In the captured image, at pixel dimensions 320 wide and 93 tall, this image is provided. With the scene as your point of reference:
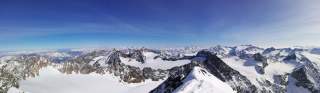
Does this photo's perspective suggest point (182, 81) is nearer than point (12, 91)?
Answer: Yes

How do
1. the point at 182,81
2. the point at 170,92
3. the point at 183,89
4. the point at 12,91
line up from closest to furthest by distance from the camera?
the point at 183,89 < the point at 170,92 < the point at 182,81 < the point at 12,91

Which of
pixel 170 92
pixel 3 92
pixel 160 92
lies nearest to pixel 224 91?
pixel 170 92

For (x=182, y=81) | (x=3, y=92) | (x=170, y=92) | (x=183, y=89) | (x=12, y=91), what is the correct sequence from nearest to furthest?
1. (x=183, y=89)
2. (x=170, y=92)
3. (x=182, y=81)
4. (x=3, y=92)
5. (x=12, y=91)

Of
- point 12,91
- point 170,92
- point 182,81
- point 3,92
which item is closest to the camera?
point 170,92

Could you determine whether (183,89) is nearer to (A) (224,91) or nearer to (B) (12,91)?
(A) (224,91)

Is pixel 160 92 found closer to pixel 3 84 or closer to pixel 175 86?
pixel 175 86

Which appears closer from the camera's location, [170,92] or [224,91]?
[224,91]

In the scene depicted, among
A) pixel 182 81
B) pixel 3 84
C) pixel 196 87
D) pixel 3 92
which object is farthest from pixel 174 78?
pixel 3 84

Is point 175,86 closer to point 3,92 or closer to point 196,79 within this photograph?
point 196,79

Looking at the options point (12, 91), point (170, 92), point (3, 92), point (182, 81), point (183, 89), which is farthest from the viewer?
point (12, 91)
